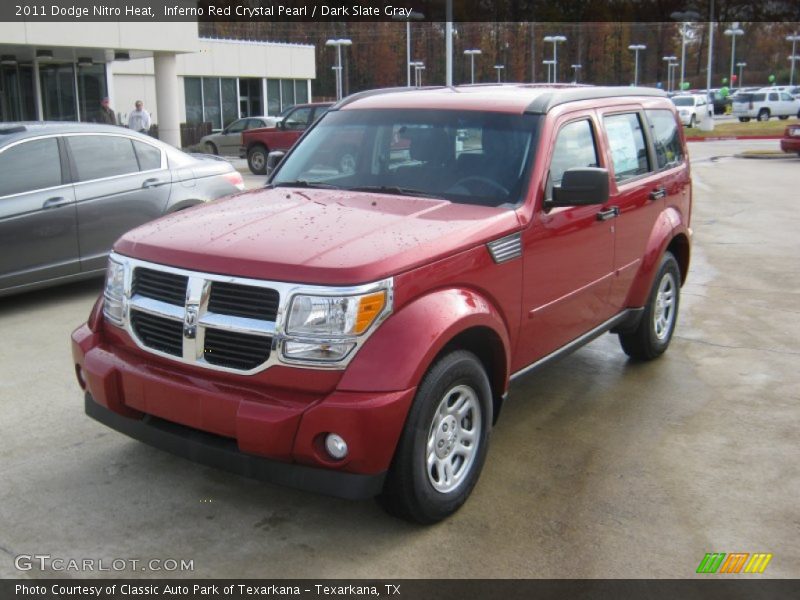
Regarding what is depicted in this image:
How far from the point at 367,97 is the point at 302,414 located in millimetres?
2714

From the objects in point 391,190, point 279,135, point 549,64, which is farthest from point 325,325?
point 549,64

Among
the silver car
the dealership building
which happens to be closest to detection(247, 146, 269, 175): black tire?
the dealership building

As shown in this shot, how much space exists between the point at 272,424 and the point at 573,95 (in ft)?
9.37

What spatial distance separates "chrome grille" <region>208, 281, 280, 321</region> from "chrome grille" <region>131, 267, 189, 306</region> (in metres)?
0.18

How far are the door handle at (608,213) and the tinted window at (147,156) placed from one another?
5223 mm

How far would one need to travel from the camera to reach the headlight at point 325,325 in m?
3.40

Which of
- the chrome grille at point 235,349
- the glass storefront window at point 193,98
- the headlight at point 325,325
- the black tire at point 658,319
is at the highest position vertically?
the glass storefront window at point 193,98

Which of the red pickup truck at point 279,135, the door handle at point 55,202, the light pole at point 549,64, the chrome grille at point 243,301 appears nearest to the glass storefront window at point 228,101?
the red pickup truck at point 279,135

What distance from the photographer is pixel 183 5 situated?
23312 millimetres

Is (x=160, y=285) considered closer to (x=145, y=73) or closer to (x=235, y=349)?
(x=235, y=349)

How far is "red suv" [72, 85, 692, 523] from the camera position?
342cm

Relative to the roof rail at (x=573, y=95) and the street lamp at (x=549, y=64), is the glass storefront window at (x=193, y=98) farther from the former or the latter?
the street lamp at (x=549, y=64)

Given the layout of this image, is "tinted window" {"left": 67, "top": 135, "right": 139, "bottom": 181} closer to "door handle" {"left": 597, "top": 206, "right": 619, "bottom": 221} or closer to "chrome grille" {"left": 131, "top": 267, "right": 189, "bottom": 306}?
"chrome grille" {"left": 131, "top": 267, "right": 189, "bottom": 306}
